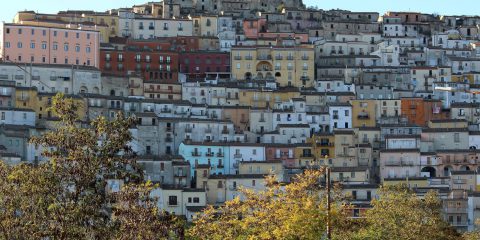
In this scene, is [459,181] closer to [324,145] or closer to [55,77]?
[324,145]

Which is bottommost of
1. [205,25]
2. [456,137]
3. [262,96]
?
[456,137]

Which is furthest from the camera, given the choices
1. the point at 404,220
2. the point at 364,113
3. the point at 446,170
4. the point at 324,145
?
the point at 364,113

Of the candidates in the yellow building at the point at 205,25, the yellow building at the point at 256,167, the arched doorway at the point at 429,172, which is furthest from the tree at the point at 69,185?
the yellow building at the point at 205,25

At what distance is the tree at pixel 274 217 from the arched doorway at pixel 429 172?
36795 millimetres

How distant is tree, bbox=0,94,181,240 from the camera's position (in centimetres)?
2480

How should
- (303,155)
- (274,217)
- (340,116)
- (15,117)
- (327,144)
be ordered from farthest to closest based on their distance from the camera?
(340,116) → (327,144) → (303,155) → (15,117) → (274,217)

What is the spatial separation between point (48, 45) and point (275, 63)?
16872 mm

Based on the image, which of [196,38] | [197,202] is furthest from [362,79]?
[197,202]

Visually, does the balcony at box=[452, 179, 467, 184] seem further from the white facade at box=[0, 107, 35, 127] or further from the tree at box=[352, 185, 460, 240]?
the white facade at box=[0, 107, 35, 127]

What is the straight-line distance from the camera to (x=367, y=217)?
51.7m

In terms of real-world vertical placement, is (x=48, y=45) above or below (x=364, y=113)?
above

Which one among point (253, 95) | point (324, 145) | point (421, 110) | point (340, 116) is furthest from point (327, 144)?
point (421, 110)

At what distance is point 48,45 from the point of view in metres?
81.6

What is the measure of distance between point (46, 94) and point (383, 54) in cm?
2978
